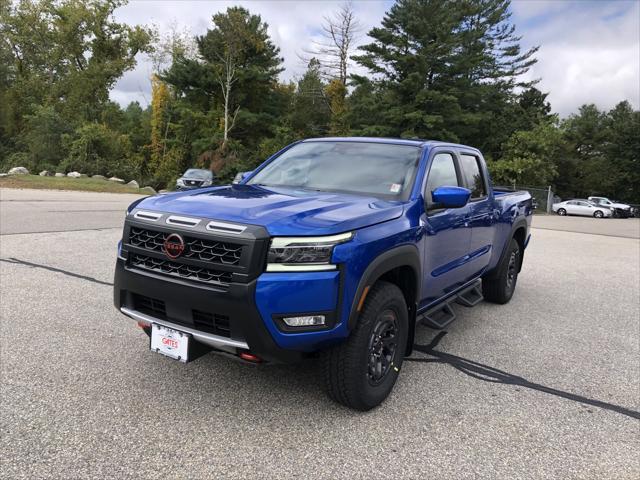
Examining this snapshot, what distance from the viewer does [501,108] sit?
128ft

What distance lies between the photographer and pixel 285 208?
9.66ft

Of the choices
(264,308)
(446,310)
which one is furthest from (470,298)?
(264,308)

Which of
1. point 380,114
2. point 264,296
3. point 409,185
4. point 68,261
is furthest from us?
point 380,114

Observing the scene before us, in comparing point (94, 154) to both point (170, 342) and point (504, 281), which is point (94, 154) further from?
point (170, 342)

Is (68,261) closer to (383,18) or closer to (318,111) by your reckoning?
(383,18)

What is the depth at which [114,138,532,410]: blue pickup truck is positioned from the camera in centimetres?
264

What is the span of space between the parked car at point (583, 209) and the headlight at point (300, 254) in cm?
4077

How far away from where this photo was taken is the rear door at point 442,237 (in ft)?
12.0

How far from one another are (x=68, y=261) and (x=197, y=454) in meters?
5.15

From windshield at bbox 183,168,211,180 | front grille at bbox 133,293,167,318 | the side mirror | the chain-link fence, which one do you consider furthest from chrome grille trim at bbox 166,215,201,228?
the chain-link fence

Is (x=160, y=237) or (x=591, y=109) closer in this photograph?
(x=160, y=237)

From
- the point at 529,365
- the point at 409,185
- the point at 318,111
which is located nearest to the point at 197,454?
the point at 409,185

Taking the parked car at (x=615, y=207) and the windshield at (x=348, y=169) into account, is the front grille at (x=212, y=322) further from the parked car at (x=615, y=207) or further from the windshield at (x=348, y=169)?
the parked car at (x=615, y=207)

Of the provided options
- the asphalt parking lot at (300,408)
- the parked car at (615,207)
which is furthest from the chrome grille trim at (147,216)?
the parked car at (615,207)
